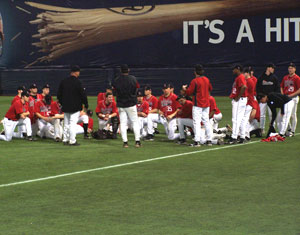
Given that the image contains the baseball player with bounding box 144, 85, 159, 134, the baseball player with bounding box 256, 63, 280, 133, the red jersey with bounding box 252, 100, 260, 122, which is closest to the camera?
the red jersey with bounding box 252, 100, 260, 122

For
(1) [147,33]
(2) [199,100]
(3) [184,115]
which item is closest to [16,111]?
(3) [184,115]

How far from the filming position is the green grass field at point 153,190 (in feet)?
24.7

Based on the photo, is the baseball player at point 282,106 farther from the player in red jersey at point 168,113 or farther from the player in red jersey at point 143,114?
the player in red jersey at point 143,114

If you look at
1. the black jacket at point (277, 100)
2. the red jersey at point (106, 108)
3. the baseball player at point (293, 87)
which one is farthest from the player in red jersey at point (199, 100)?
the red jersey at point (106, 108)

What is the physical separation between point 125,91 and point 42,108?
3136mm

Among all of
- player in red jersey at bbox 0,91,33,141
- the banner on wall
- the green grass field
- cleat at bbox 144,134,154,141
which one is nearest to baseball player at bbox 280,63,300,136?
the green grass field

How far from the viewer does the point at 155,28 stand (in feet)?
117

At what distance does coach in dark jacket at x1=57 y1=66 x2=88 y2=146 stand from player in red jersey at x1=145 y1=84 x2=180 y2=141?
81.7 inches

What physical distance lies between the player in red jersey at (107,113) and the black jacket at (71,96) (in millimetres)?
1511

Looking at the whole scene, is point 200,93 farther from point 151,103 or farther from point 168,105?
point 151,103

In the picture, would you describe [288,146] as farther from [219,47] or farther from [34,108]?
[219,47]

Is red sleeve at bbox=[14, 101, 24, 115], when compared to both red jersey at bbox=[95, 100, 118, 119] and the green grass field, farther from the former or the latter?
red jersey at bbox=[95, 100, 118, 119]

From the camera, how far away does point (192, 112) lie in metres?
15.0

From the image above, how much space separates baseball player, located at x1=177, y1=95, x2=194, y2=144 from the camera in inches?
607
